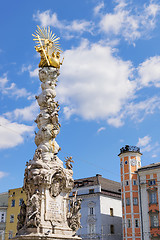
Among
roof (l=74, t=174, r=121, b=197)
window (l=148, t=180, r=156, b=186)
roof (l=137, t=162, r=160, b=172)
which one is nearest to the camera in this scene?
window (l=148, t=180, r=156, b=186)

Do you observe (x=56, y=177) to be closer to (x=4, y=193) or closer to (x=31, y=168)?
(x=31, y=168)

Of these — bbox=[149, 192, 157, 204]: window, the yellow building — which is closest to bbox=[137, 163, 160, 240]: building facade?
bbox=[149, 192, 157, 204]: window

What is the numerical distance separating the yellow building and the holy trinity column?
29.9 m

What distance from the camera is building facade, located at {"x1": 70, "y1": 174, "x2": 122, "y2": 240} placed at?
1923 inches

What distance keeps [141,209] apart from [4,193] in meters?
23.3

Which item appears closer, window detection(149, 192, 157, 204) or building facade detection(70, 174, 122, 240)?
window detection(149, 192, 157, 204)

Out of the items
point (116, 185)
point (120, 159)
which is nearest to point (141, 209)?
point (120, 159)

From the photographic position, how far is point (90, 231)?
49.0m

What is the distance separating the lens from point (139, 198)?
45.5 meters

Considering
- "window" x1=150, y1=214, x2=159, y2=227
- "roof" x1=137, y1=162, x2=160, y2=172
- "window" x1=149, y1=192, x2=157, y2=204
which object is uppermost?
"roof" x1=137, y1=162, x2=160, y2=172

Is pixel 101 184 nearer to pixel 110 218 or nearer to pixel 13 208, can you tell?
pixel 110 218

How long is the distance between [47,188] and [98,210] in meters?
32.7

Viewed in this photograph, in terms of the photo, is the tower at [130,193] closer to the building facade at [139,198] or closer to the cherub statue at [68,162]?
the building facade at [139,198]

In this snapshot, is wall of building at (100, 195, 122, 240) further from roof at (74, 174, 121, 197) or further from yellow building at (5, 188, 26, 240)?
yellow building at (5, 188, 26, 240)
